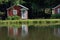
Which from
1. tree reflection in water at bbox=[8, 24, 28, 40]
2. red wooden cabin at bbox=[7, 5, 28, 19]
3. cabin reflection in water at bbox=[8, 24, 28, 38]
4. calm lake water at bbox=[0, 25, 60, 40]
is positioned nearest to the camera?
calm lake water at bbox=[0, 25, 60, 40]

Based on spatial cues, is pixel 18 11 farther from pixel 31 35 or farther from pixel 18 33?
pixel 31 35

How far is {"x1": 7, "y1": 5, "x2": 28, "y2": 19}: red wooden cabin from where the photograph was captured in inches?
1713

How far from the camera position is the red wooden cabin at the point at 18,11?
43.5 meters

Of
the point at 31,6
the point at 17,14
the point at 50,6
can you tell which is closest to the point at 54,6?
the point at 50,6

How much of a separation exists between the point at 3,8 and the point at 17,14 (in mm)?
3673

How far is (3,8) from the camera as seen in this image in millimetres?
45906

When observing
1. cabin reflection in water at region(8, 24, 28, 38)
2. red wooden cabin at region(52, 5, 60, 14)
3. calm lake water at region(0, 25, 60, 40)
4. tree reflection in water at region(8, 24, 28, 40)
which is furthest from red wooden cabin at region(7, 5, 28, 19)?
calm lake water at region(0, 25, 60, 40)

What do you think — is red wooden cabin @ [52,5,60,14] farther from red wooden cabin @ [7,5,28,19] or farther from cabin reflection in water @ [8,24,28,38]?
cabin reflection in water @ [8,24,28,38]

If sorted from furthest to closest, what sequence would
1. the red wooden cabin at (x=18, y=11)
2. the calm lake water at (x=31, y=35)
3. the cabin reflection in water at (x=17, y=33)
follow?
the red wooden cabin at (x=18, y=11) → the cabin reflection in water at (x=17, y=33) → the calm lake water at (x=31, y=35)

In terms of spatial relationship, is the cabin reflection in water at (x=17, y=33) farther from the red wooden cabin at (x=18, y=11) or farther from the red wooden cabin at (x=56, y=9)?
the red wooden cabin at (x=56, y=9)

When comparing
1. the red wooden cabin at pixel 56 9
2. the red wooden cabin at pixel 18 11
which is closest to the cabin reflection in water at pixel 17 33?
the red wooden cabin at pixel 18 11

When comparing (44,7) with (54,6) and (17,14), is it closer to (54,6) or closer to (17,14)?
(54,6)

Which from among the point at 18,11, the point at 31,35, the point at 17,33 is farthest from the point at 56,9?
the point at 31,35

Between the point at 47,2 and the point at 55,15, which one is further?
the point at 47,2
